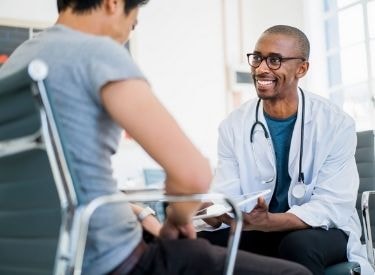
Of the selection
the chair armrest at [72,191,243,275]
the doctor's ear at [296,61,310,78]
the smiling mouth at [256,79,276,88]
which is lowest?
the chair armrest at [72,191,243,275]

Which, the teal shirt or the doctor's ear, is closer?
the teal shirt

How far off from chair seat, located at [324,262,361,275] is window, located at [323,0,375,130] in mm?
2700

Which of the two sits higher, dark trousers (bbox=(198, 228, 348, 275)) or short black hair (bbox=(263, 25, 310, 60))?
short black hair (bbox=(263, 25, 310, 60))

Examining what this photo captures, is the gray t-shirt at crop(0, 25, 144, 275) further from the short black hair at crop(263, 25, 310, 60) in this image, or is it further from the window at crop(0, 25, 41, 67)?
the window at crop(0, 25, 41, 67)

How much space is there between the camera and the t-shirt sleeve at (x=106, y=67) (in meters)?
0.92

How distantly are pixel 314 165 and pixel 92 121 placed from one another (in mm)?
1119

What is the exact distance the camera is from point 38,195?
3.13 feet

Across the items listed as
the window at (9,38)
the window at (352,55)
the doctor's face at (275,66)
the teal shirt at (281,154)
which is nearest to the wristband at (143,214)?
the teal shirt at (281,154)

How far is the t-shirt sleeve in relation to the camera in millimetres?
920

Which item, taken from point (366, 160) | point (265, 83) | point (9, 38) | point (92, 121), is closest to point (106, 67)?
point (92, 121)

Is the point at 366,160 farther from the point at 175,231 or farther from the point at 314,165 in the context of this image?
the point at 175,231

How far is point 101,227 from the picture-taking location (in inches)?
39.2

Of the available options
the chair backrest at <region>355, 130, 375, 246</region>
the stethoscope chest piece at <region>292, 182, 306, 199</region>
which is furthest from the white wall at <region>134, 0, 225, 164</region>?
the stethoscope chest piece at <region>292, 182, 306, 199</region>

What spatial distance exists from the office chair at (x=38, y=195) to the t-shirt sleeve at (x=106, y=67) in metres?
0.09
